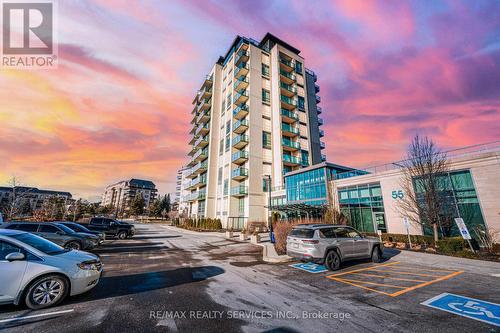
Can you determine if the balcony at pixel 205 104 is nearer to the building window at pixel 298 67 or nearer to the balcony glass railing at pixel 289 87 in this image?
the balcony glass railing at pixel 289 87

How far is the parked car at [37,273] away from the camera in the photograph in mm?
4449

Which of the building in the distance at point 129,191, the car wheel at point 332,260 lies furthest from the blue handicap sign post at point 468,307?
the building in the distance at point 129,191

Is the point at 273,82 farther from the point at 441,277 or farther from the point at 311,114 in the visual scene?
the point at 441,277

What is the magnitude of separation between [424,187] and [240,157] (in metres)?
24.1

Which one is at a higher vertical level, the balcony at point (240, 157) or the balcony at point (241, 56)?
the balcony at point (241, 56)

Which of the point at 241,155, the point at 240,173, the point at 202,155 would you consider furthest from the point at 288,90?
the point at 202,155

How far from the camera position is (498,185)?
1450cm

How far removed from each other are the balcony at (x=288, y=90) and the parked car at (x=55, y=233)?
37530 mm

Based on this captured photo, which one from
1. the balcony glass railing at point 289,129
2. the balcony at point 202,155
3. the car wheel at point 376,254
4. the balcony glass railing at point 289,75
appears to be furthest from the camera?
the balcony at point 202,155

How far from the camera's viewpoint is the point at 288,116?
38.5 meters

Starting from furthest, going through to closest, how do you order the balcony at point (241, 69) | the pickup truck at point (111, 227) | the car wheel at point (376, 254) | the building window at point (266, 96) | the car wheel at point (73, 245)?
the building window at point (266, 96)
the balcony at point (241, 69)
the pickup truck at point (111, 227)
the car wheel at point (73, 245)
the car wheel at point (376, 254)

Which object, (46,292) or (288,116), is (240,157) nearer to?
(288,116)

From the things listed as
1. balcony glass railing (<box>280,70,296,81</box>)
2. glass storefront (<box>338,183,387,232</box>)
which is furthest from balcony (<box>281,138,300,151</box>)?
balcony glass railing (<box>280,70,296,81</box>)

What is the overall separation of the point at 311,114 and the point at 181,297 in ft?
145
